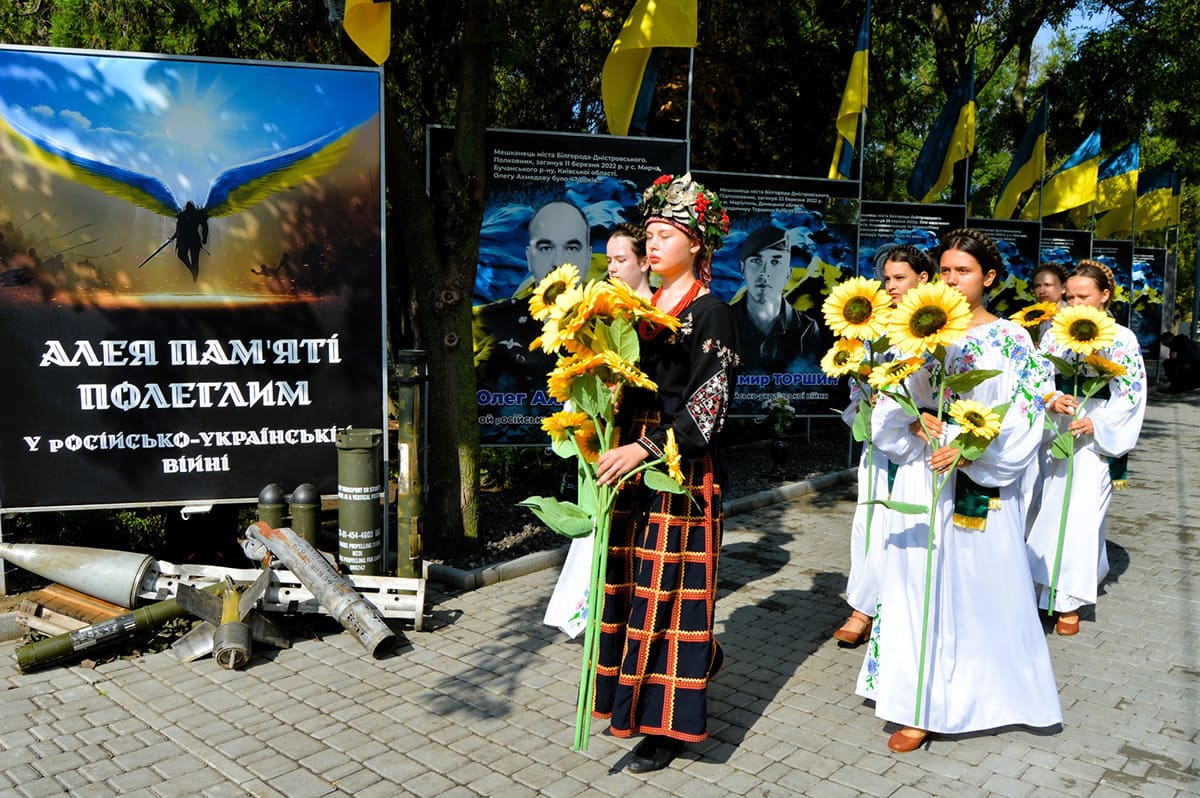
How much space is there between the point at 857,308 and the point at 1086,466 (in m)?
2.81

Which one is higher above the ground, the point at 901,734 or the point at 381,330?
the point at 381,330

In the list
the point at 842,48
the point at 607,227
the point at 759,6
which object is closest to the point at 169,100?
the point at 607,227

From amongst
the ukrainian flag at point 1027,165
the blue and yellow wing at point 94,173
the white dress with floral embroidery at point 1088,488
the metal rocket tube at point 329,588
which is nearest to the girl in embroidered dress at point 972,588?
the white dress with floral embroidery at point 1088,488

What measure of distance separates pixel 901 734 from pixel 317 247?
4.42 metres

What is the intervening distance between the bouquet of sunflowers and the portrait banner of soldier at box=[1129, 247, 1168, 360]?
21.6 meters

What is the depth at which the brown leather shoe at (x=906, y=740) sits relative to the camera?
418 cm

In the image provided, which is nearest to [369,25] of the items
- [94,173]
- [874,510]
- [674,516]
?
[94,173]

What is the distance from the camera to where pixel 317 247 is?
617cm

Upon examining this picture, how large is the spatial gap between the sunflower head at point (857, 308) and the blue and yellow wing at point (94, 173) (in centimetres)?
403

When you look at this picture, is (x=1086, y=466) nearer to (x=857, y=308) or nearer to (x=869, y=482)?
(x=869, y=482)

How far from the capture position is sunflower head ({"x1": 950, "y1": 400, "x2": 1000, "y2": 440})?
12.9 feet

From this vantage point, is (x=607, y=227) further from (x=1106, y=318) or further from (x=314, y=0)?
(x=1106, y=318)

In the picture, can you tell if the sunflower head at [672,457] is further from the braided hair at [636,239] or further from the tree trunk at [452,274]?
the tree trunk at [452,274]

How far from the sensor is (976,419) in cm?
399
